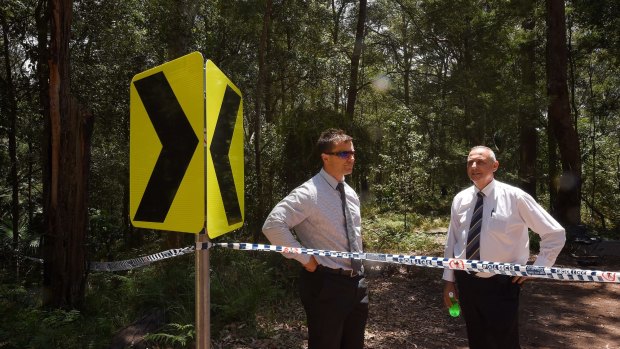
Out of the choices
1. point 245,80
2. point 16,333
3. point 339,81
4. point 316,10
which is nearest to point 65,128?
point 16,333

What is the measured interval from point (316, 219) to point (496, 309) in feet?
4.76

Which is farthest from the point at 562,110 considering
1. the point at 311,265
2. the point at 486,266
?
the point at 311,265

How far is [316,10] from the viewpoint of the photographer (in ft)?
53.9

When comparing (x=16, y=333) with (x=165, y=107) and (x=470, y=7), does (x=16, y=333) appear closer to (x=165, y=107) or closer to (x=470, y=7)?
(x=165, y=107)

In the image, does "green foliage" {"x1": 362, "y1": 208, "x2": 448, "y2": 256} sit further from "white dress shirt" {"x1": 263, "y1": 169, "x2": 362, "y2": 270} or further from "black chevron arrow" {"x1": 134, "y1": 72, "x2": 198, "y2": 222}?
"black chevron arrow" {"x1": 134, "y1": 72, "x2": 198, "y2": 222}

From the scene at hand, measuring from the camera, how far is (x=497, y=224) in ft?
11.1

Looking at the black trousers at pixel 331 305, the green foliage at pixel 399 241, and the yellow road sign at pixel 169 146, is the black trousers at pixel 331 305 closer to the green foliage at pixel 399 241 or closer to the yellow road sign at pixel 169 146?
the yellow road sign at pixel 169 146

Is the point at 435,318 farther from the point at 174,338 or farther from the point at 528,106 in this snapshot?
the point at 528,106

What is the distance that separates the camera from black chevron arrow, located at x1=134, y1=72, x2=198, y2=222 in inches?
73.9

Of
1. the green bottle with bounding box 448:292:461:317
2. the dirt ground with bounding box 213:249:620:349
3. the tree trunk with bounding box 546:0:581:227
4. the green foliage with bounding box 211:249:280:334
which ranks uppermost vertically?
the tree trunk with bounding box 546:0:581:227

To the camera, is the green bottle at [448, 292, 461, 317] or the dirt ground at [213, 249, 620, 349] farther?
the dirt ground at [213, 249, 620, 349]

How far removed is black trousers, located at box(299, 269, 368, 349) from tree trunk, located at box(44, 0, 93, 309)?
16.4 feet

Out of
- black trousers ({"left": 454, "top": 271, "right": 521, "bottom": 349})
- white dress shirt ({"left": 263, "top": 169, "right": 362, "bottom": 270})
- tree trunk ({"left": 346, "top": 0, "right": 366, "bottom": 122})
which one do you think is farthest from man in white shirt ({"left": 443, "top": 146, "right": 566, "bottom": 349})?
tree trunk ({"left": 346, "top": 0, "right": 366, "bottom": 122})

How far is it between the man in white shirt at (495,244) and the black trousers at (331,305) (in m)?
0.85
